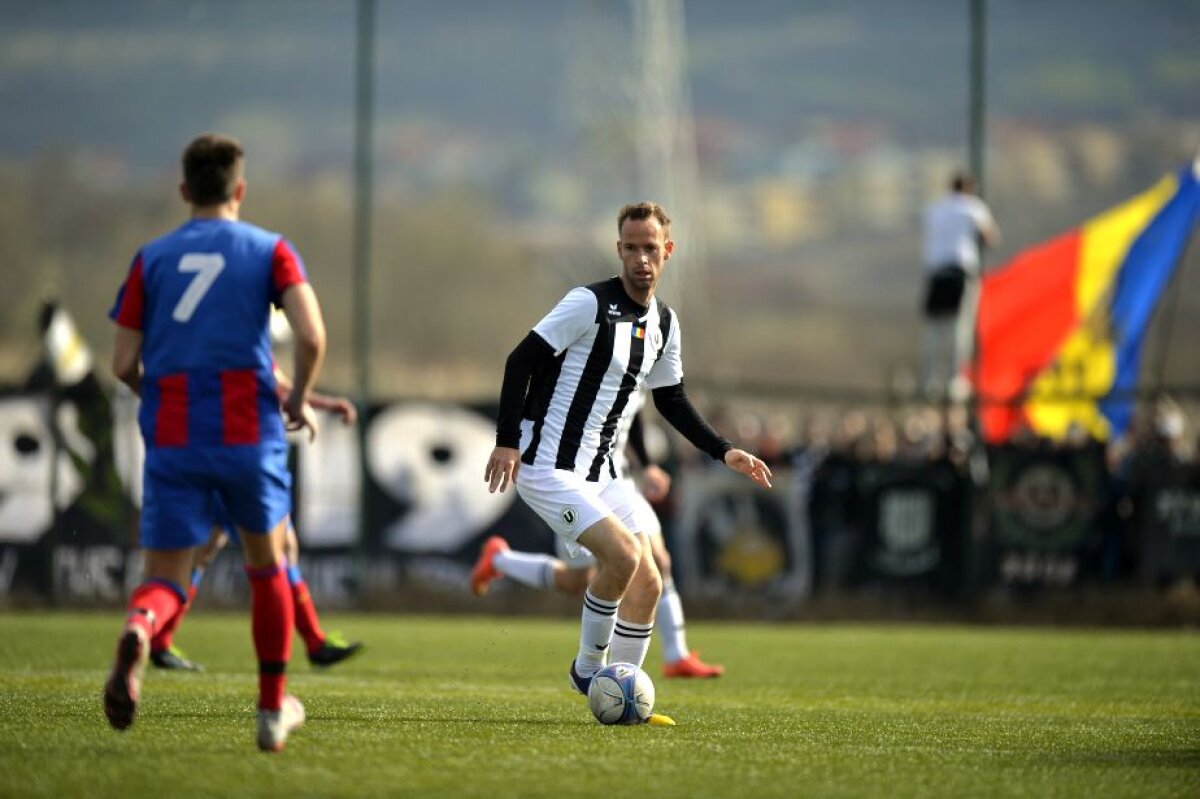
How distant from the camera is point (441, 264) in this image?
173ft

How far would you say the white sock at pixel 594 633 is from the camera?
770cm

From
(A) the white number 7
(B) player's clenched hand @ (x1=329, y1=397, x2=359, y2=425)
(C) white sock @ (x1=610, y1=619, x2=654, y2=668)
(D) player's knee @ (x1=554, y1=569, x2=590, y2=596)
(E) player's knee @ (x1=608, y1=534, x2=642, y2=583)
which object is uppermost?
(A) the white number 7

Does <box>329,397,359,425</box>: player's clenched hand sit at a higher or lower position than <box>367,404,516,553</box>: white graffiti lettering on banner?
higher

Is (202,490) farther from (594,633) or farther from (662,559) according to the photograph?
(662,559)

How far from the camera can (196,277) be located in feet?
19.6

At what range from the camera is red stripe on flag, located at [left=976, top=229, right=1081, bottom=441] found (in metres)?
20.0

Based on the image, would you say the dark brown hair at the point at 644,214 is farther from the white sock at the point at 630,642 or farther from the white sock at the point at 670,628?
the white sock at the point at 670,628

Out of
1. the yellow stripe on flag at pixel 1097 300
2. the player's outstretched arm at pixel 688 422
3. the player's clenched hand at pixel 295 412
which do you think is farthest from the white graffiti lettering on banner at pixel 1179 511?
the player's clenched hand at pixel 295 412

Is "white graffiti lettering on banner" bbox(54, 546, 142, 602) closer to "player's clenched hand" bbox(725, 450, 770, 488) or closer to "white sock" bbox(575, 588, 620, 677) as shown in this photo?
"white sock" bbox(575, 588, 620, 677)

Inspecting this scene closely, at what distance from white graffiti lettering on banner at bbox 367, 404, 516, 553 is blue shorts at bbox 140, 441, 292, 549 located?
11.1 m

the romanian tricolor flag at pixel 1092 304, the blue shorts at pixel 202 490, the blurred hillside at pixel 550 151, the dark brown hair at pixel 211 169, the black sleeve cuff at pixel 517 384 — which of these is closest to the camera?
the blue shorts at pixel 202 490

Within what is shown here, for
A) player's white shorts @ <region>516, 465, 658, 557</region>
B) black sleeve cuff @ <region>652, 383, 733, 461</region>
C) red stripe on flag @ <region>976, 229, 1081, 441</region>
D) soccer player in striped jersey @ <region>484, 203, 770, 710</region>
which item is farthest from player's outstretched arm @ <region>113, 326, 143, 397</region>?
red stripe on flag @ <region>976, 229, 1081, 441</region>

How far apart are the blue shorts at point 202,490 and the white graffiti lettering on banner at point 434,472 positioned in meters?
11.1

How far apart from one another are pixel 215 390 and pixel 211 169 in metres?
0.74
